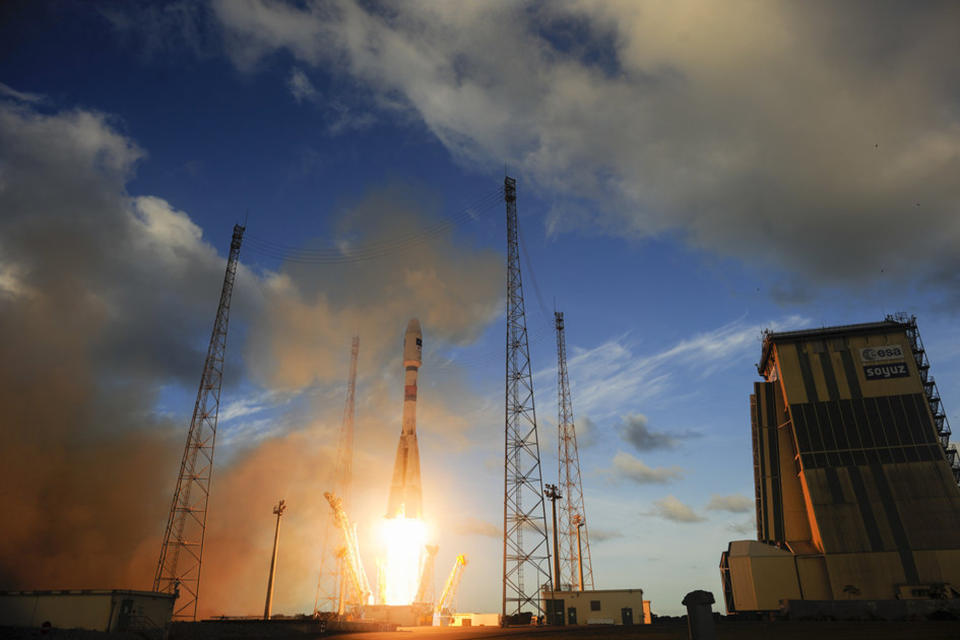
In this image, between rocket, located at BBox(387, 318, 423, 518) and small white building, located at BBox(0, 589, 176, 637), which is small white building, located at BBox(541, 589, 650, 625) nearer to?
rocket, located at BBox(387, 318, 423, 518)

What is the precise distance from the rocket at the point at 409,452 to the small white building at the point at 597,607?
55.7ft

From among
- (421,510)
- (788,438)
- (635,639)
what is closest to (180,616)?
(421,510)

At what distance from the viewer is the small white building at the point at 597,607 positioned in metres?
57.0

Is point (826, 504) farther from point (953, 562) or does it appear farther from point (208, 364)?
point (208, 364)

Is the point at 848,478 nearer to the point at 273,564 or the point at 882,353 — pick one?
the point at 882,353

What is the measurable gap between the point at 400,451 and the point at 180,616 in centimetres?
2551

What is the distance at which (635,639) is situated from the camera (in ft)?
97.5

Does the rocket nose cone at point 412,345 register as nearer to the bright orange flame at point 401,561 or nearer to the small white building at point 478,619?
the bright orange flame at point 401,561

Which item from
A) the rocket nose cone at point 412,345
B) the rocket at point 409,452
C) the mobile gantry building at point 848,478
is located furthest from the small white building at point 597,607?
the rocket nose cone at point 412,345

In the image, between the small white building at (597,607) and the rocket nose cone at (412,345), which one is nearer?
the small white building at (597,607)

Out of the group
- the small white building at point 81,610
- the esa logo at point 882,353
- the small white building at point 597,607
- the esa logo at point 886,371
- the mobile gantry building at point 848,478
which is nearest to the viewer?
the small white building at point 81,610

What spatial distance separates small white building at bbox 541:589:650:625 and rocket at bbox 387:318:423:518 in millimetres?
16963

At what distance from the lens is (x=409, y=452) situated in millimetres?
64625

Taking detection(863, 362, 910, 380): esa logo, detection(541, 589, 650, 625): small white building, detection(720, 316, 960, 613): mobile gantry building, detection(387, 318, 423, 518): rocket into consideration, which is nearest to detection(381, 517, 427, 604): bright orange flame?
detection(387, 318, 423, 518): rocket
